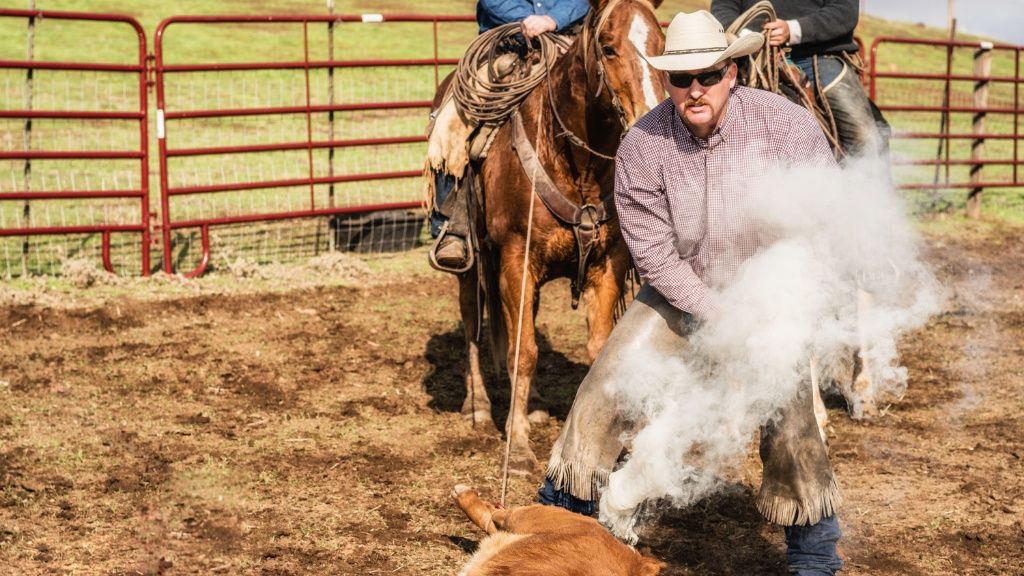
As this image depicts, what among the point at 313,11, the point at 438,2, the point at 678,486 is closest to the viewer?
the point at 678,486

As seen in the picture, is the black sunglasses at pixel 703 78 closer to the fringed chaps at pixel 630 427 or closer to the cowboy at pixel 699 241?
the cowboy at pixel 699 241

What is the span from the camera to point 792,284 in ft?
12.1

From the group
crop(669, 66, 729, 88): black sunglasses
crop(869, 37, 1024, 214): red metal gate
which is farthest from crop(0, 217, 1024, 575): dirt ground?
crop(869, 37, 1024, 214): red metal gate

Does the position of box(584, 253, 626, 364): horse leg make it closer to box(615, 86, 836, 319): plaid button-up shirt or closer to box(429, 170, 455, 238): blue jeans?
box(429, 170, 455, 238): blue jeans

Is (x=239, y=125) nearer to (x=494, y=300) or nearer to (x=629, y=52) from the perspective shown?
(x=494, y=300)

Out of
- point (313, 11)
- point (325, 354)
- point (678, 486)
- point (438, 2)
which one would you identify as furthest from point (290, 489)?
point (438, 2)

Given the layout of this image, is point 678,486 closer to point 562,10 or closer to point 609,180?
point 609,180

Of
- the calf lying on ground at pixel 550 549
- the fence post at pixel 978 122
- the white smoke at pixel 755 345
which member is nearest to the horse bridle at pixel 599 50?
the white smoke at pixel 755 345

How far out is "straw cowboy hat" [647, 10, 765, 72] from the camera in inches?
143

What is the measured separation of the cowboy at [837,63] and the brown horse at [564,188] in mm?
1341

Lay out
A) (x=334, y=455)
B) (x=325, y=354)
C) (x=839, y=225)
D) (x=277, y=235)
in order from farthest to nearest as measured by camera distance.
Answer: (x=277, y=235)
(x=325, y=354)
(x=334, y=455)
(x=839, y=225)

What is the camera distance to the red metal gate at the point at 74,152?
956 cm

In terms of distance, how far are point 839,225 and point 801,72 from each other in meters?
2.63

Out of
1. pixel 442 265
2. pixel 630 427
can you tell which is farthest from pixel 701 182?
pixel 442 265
